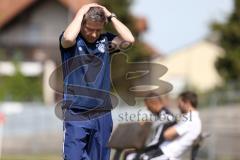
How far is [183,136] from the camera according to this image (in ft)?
41.0

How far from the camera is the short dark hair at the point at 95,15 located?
870cm

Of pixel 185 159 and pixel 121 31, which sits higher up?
pixel 121 31

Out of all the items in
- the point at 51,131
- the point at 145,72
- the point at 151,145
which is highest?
the point at 145,72

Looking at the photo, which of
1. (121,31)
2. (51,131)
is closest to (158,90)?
(121,31)

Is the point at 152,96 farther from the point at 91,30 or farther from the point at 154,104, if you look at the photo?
the point at 91,30

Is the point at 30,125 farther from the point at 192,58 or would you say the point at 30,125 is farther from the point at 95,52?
the point at 192,58

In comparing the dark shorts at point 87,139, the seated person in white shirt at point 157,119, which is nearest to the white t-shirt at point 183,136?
the seated person in white shirt at point 157,119

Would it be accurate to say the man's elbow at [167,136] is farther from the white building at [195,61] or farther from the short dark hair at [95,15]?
the white building at [195,61]

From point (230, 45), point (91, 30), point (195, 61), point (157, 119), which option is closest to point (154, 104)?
point (157, 119)

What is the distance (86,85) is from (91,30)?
1.93 ft

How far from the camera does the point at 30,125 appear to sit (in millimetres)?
32469

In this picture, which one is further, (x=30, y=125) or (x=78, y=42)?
(x=30, y=125)

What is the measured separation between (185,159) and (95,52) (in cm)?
1210

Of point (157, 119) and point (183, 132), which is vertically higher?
point (157, 119)
